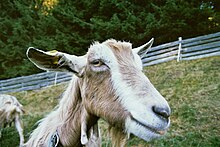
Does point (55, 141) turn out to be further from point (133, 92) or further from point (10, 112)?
point (10, 112)

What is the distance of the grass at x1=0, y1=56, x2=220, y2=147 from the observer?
7.30m

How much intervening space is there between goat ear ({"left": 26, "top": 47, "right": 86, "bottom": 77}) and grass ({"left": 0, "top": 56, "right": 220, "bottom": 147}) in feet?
7.42

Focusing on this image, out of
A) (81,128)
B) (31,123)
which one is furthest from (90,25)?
(81,128)

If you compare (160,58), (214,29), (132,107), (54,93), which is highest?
(132,107)

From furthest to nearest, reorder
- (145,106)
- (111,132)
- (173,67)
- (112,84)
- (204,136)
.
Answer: (173,67) < (204,136) < (111,132) < (112,84) < (145,106)

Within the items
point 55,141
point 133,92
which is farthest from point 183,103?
point 133,92

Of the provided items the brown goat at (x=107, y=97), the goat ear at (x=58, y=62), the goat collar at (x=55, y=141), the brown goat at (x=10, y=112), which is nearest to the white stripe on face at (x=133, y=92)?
the brown goat at (x=107, y=97)

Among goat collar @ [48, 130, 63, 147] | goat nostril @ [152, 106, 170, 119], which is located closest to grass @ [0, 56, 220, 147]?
goat collar @ [48, 130, 63, 147]

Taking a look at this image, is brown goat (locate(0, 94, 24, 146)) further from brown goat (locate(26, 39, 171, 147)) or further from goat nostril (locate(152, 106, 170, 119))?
goat nostril (locate(152, 106, 170, 119))

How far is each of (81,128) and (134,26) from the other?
14.1 metres

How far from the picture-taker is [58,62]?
3.07 metres

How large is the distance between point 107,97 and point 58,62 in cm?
56

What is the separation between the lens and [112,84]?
2838mm

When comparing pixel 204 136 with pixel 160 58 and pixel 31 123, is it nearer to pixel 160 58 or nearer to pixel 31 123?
pixel 31 123
